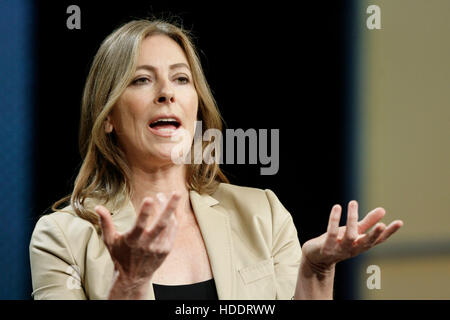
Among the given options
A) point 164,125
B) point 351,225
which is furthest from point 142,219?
point 164,125

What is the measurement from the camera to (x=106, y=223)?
1217 mm

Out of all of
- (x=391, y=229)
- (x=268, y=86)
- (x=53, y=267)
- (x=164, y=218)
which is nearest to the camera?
(x=164, y=218)

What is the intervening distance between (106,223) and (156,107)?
521 millimetres

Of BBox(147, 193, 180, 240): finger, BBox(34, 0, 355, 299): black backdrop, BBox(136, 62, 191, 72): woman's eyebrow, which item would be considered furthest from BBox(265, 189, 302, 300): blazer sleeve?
BBox(147, 193, 180, 240): finger

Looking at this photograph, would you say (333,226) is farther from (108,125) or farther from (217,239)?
(108,125)

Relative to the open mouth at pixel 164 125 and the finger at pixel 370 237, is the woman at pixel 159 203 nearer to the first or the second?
the open mouth at pixel 164 125

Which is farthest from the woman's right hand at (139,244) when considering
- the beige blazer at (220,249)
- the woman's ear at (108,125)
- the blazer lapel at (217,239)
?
the woman's ear at (108,125)

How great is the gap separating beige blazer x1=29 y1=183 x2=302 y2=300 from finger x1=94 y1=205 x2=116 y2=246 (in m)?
0.27

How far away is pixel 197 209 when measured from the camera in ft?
5.60

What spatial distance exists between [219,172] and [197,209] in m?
0.21

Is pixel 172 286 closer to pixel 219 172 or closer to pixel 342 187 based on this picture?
pixel 219 172

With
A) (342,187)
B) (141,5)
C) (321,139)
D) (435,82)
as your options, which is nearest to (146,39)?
(141,5)

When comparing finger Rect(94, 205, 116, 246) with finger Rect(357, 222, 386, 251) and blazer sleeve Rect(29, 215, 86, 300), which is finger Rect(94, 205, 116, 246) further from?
finger Rect(357, 222, 386, 251)

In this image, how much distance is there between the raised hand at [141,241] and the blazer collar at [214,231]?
18cm
